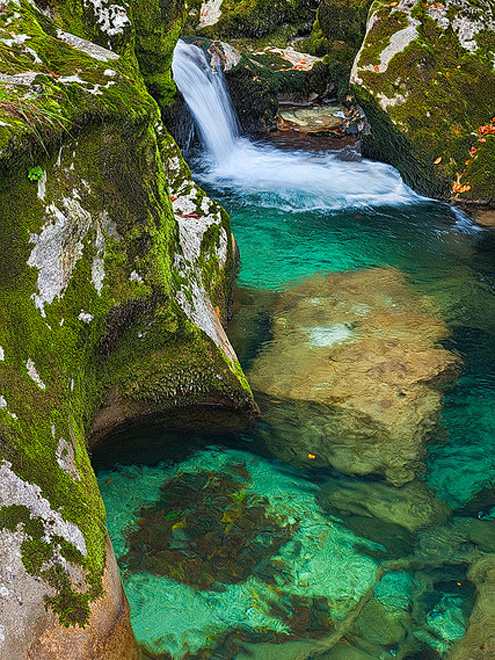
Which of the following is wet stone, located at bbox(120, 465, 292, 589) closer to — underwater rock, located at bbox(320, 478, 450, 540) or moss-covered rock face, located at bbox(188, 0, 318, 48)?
underwater rock, located at bbox(320, 478, 450, 540)

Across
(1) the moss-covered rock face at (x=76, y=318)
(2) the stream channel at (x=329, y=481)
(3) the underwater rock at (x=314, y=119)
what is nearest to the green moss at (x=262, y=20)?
(3) the underwater rock at (x=314, y=119)

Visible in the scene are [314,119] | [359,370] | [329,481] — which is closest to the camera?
[329,481]

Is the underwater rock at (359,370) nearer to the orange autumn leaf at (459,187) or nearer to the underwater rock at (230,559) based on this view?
the underwater rock at (230,559)

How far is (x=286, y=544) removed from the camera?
12.0 feet

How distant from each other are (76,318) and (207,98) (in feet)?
30.1

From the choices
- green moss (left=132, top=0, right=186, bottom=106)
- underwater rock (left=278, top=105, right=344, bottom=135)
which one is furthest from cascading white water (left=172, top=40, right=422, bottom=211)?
green moss (left=132, top=0, right=186, bottom=106)

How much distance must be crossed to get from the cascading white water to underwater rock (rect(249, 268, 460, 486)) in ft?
10.3

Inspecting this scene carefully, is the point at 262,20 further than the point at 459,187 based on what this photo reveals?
Yes

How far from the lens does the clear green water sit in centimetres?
317

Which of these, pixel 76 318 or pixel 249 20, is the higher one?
pixel 249 20

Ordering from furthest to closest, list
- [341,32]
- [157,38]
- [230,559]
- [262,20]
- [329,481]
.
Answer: [262,20]
[341,32]
[157,38]
[329,481]
[230,559]

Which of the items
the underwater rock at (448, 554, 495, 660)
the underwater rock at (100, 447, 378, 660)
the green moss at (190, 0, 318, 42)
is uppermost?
the green moss at (190, 0, 318, 42)

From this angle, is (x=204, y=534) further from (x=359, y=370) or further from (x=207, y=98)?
(x=207, y=98)

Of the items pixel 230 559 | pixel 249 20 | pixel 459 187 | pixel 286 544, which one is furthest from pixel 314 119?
pixel 230 559
